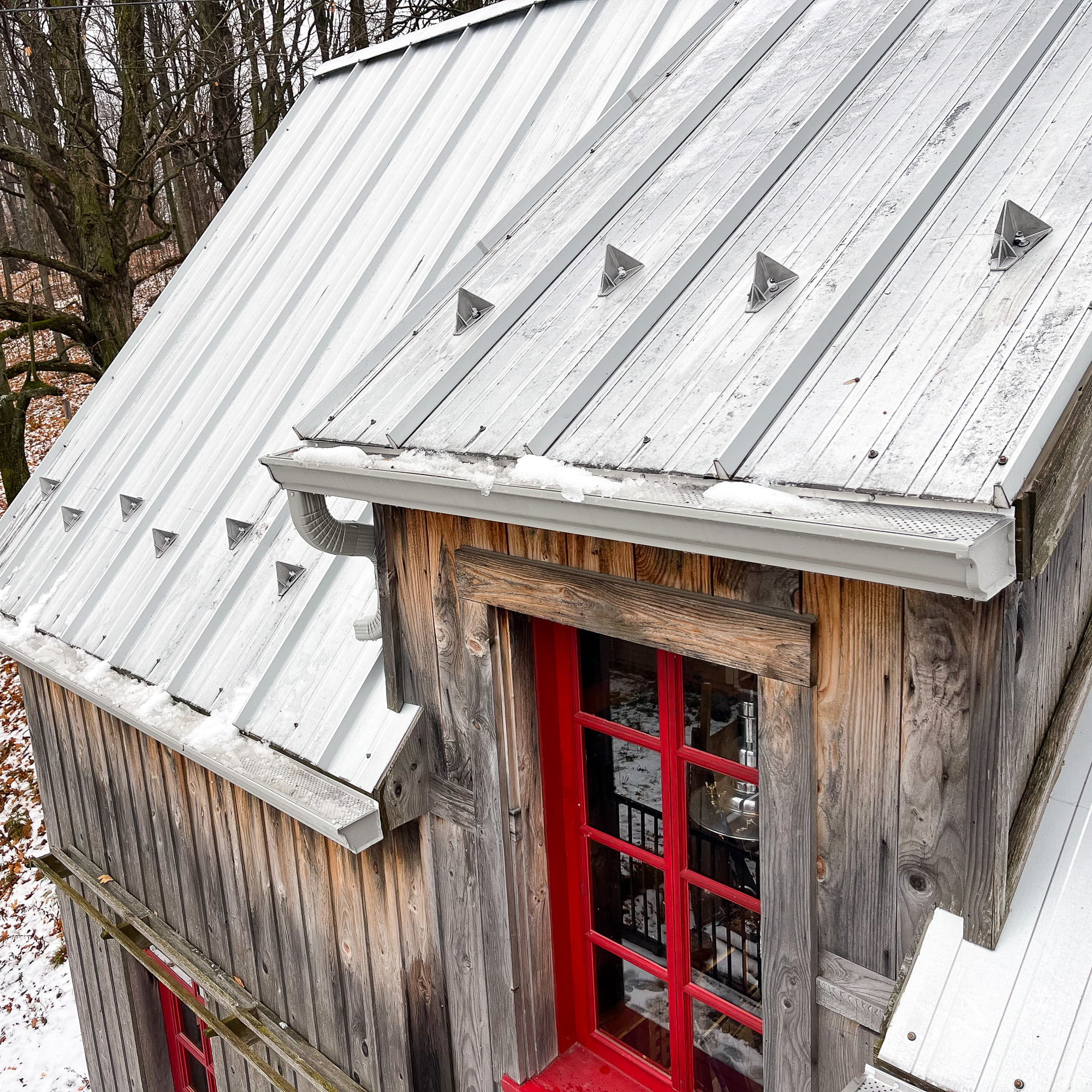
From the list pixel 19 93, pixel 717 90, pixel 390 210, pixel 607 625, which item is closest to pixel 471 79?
pixel 390 210

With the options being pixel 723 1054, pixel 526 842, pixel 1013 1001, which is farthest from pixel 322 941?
pixel 1013 1001

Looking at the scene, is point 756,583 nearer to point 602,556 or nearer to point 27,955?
point 602,556

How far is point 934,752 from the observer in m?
2.14

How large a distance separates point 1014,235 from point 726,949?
7.23 feet

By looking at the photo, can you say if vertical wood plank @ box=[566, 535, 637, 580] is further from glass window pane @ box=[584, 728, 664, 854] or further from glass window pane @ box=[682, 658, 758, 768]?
glass window pane @ box=[584, 728, 664, 854]

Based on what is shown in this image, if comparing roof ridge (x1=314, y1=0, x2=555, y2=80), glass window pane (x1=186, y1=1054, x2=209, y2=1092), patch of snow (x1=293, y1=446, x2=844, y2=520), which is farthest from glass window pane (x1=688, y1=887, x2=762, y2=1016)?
roof ridge (x1=314, y1=0, x2=555, y2=80)

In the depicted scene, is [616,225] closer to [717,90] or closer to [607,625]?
[717,90]

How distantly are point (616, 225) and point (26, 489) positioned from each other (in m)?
5.05

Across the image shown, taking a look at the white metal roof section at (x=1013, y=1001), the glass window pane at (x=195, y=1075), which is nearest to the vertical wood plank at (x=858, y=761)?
the white metal roof section at (x=1013, y=1001)

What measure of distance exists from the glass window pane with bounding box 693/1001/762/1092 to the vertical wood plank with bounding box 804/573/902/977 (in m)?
0.83

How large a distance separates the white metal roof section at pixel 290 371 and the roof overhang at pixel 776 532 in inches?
47.0

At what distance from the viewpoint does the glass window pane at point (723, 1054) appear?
3062 mm

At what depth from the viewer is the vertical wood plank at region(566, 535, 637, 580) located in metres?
2.65

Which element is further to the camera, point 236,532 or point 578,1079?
point 236,532
